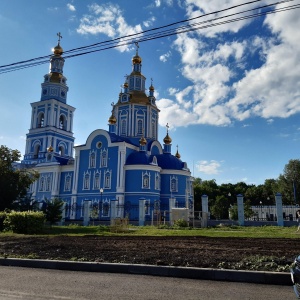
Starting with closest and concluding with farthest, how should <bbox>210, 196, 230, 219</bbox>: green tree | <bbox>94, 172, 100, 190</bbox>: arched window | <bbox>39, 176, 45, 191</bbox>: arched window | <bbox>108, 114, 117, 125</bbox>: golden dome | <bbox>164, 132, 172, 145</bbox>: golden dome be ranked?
<bbox>94, 172, 100, 190</bbox>: arched window < <bbox>39, 176, 45, 191</bbox>: arched window < <bbox>108, 114, 117, 125</bbox>: golden dome < <bbox>164, 132, 172, 145</bbox>: golden dome < <bbox>210, 196, 230, 219</bbox>: green tree

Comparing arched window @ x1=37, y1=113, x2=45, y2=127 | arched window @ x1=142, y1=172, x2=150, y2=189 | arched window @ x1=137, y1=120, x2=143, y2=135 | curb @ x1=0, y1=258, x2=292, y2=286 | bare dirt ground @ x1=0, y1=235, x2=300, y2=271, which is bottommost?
curb @ x1=0, y1=258, x2=292, y2=286

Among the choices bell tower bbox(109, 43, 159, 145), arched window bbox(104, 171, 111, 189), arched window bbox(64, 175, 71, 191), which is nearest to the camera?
arched window bbox(104, 171, 111, 189)

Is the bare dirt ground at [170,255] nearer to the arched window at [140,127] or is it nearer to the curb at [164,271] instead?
the curb at [164,271]

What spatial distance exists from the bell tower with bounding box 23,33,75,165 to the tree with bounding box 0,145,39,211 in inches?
891

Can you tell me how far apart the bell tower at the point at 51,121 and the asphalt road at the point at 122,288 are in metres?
41.0

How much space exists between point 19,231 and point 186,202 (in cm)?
2323

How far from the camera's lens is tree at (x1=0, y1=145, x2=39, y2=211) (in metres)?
22.6

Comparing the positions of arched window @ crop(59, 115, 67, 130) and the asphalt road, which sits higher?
arched window @ crop(59, 115, 67, 130)

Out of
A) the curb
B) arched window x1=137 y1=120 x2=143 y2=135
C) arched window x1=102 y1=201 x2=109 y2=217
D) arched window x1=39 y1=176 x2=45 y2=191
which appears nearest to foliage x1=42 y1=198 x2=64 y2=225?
arched window x1=102 y1=201 x2=109 y2=217

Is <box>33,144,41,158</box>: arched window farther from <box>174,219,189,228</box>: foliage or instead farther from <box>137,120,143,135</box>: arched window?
<box>174,219,189,228</box>: foliage

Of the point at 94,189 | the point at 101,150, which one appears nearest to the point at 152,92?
the point at 101,150

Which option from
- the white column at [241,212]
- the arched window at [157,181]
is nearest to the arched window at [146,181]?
the arched window at [157,181]

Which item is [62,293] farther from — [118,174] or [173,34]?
[118,174]

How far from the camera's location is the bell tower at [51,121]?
157 ft
